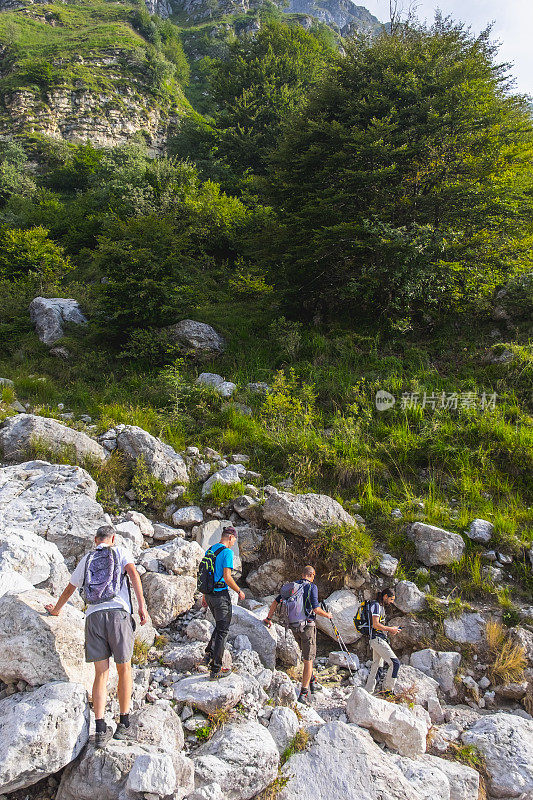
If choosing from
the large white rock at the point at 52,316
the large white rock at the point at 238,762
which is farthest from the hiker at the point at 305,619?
the large white rock at the point at 52,316

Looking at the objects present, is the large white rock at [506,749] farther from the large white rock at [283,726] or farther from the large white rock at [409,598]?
the large white rock at [283,726]

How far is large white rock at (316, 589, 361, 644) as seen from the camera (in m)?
5.02

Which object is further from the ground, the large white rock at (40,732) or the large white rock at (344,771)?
the large white rock at (40,732)

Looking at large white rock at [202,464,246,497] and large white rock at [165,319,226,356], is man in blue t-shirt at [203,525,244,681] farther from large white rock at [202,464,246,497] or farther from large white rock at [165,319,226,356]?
large white rock at [165,319,226,356]

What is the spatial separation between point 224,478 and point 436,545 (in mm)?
2925

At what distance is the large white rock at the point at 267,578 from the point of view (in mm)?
5402

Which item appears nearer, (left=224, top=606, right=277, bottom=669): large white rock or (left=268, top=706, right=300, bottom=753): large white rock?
(left=268, top=706, right=300, bottom=753): large white rock

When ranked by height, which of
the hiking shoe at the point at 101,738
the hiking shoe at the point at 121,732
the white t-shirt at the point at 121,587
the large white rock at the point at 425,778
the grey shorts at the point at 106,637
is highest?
the white t-shirt at the point at 121,587

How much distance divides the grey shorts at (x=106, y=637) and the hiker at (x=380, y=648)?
2.55 meters

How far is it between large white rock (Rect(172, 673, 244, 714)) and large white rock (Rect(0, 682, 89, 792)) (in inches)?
32.4

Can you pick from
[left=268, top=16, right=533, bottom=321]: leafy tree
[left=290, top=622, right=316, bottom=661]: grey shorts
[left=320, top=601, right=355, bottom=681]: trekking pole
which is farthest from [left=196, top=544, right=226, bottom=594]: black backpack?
[left=268, top=16, right=533, bottom=321]: leafy tree

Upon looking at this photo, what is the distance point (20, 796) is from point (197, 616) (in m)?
2.04

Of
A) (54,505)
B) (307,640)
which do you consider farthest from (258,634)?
(54,505)

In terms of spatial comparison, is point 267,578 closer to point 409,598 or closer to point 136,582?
point 409,598
